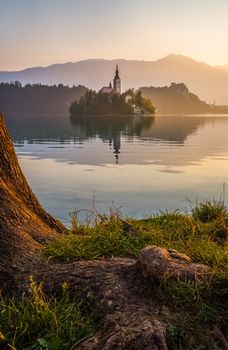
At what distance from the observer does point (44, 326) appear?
14.6 ft

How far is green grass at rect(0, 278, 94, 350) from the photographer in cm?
425

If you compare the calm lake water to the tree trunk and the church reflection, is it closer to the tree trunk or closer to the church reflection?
the church reflection

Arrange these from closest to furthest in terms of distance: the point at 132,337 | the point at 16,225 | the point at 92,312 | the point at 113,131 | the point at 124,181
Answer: the point at 132,337
the point at 92,312
the point at 16,225
the point at 124,181
the point at 113,131

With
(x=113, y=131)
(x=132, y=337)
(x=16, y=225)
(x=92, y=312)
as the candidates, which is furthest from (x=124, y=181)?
(x=113, y=131)

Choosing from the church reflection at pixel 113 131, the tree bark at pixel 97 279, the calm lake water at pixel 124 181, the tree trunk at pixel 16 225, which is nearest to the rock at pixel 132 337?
the tree bark at pixel 97 279

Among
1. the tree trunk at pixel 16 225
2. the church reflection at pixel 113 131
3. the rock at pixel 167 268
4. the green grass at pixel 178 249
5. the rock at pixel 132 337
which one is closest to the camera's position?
the rock at pixel 132 337

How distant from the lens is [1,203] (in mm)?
6688

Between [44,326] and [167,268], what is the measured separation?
1.57 m

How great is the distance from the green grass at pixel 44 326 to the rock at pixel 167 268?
861 mm

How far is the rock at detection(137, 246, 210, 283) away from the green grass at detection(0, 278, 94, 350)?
2.83 ft

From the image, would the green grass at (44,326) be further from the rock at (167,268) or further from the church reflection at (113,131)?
the church reflection at (113,131)

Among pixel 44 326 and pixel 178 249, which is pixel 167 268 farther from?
pixel 44 326

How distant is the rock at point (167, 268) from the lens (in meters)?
5.14

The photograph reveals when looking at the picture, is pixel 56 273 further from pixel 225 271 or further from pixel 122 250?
pixel 225 271
